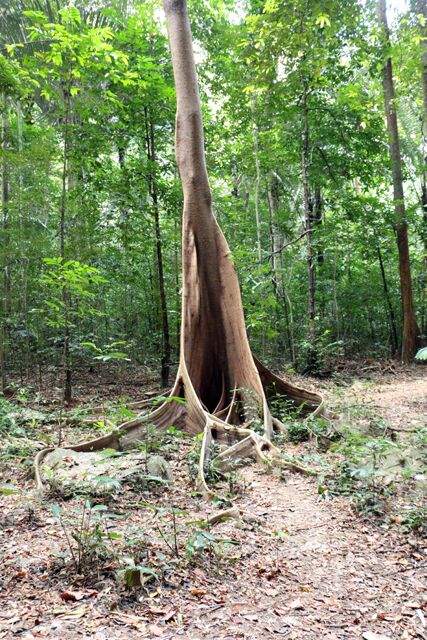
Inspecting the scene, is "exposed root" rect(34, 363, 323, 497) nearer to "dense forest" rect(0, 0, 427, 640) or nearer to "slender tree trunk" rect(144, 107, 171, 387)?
"dense forest" rect(0, 0, 427, 640)

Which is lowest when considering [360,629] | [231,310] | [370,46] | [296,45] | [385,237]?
[360,629]

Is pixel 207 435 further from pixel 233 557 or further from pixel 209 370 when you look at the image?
pixel 233 557

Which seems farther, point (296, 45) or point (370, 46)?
point (370, 46)

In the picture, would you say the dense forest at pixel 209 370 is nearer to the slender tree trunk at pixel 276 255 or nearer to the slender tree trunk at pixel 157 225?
the slender tree trunk at pixel 157 225

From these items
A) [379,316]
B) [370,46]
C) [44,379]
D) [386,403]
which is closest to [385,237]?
[379,316]

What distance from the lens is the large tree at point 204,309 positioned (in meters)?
7.18

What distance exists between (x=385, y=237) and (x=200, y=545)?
540 inches

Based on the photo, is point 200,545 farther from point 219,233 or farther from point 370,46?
point 370,46

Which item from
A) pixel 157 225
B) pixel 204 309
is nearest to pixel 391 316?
pixel 157 225

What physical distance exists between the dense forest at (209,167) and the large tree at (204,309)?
1.28 meters

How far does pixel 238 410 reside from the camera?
7.02 meters

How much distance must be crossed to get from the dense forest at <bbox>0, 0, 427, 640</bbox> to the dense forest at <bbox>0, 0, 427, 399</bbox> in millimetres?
91

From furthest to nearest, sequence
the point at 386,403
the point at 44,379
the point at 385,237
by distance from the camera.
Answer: the point at 385,237, the point at 44,379, the point at 386,403

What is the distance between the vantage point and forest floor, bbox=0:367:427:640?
2436mm
